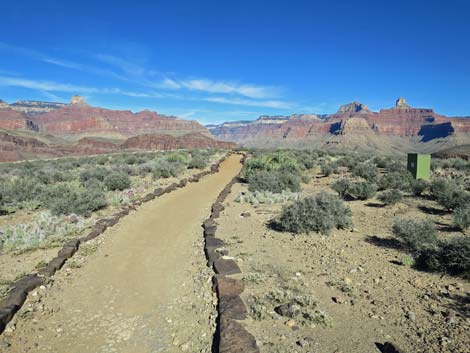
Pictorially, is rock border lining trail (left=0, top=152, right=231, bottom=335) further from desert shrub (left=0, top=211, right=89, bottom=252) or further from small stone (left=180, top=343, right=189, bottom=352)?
small stone (left=180, top=343, right=189, bottom=352)

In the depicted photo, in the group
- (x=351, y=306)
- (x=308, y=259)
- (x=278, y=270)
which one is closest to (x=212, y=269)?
(x=278, y=270)

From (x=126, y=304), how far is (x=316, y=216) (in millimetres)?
5255

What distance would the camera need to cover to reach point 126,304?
17.2ft

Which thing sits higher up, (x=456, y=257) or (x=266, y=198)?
(x=456, y=257)

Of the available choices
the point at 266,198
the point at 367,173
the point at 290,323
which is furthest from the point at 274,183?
the point at 290,323

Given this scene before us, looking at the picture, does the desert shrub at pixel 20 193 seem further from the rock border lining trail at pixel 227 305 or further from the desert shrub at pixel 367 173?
the desert shrub at pixel 367 173

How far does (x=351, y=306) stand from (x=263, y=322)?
1338 millimetres

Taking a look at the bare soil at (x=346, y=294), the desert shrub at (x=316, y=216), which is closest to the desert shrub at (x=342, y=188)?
the desert shrub at (x=316, y=216)

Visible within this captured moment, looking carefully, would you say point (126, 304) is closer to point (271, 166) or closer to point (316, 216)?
point (316, 216)

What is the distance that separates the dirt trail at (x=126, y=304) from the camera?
14.1 ft

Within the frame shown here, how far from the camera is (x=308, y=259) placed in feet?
22.6

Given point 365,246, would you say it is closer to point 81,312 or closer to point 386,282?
point 386,282

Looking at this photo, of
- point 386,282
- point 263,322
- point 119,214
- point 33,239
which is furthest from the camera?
point 119,214

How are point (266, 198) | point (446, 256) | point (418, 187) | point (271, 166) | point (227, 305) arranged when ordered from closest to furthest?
point (227, 305) < point (446, 256) < point (266, 198) < point (418, 187) < point (271, 166)
